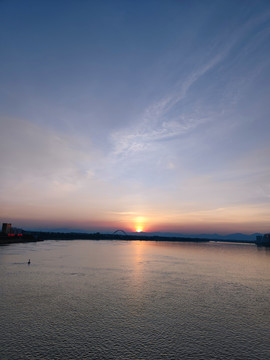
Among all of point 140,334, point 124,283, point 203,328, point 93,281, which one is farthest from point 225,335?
point 93,281

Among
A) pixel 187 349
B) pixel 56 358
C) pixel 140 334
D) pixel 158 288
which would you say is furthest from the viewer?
pixel 158 288

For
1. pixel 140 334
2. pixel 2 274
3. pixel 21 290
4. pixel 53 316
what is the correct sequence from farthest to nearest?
pixel 2 274 < pixel 21 290 < pixel 53 316 < pixel 140 334

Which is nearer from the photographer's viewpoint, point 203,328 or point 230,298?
point 203,328

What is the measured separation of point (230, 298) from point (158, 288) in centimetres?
1053

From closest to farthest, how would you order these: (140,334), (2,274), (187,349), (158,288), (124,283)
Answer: (187,349) → (140,334) → (158,288) → (124,283) → (2,274)

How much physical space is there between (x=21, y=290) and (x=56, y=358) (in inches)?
772

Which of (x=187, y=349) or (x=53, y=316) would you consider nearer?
(x=187, y=349)

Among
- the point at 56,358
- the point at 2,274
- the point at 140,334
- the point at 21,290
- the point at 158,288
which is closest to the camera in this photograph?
the point at 56,358

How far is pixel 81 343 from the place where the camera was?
19.0 metres

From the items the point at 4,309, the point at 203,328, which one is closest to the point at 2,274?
the point at 4,309

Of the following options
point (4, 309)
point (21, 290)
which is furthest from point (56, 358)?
point (21, 290)

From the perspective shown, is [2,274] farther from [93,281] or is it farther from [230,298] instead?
[230,298]

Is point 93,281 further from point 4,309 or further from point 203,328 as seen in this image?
point 203,328

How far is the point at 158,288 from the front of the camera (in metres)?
38.0
